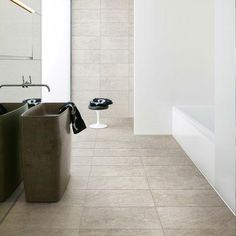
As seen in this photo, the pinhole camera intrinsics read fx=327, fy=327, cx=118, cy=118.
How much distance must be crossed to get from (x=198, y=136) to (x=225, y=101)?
117cm

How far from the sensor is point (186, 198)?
276 cm

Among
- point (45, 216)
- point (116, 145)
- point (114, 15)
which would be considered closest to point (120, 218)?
point (45, 216)

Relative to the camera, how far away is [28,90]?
3.83 m

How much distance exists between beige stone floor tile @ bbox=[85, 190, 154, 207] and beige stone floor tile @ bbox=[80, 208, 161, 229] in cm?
10

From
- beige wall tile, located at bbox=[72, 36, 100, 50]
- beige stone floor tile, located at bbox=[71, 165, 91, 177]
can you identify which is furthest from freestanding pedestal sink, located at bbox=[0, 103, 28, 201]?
beige wall tile, located at bbox=[72, 36, 100, 50]

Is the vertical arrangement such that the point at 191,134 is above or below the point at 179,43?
below

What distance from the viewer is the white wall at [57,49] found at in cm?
635

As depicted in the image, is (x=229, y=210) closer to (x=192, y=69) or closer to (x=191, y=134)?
(x=191, y=134)

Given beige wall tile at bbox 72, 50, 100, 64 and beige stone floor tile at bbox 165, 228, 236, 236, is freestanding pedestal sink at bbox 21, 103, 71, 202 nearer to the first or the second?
beige stone floor tile at bbox 165, 228, 236, 236

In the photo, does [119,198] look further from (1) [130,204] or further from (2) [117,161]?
(2) [117,161]

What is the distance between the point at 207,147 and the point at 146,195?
82 cm

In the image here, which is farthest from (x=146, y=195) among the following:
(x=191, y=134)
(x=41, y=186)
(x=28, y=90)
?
(x=28, y=90)

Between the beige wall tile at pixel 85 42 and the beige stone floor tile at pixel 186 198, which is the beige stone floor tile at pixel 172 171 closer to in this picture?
the beige stone floor tile at pixel 186 198

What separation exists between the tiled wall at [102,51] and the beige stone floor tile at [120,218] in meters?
4.84
